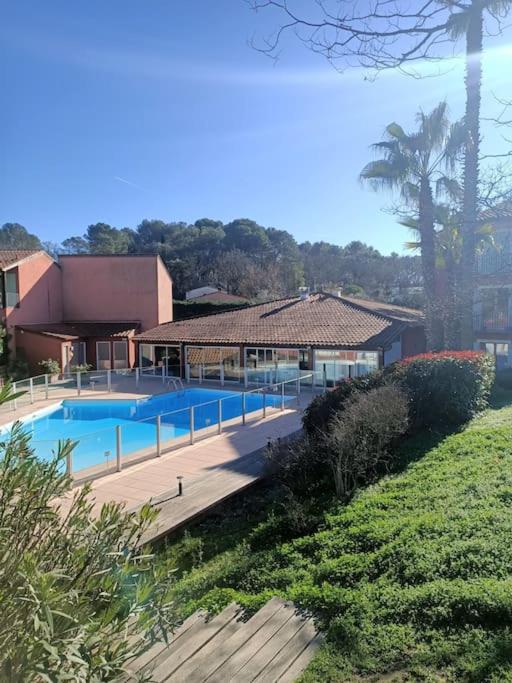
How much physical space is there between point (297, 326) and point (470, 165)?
11.8 m

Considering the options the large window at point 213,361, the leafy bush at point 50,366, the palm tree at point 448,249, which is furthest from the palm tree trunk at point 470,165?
the leafy bush at point 50,366

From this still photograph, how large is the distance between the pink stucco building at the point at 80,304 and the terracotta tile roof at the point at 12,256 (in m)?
0.05

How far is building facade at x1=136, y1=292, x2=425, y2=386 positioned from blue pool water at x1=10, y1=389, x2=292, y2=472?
9.20 feet

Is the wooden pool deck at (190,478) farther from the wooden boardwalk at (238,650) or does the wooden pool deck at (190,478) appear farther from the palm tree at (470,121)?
the palm tree at (470,121)

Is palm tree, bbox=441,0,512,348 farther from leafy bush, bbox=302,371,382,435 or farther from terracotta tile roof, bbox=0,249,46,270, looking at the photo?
terracotta tile roof, bbox=0,249,46,270

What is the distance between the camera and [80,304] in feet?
98.3

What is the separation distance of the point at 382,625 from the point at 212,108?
45.9 ft

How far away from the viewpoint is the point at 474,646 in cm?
341

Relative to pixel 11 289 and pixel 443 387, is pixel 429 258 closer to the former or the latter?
pixel 443 387

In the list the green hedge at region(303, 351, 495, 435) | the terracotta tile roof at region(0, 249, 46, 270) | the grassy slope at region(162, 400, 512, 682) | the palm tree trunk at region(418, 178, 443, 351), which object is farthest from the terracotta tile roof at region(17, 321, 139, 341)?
the grassy slope at region(162, 400, 512, 682)

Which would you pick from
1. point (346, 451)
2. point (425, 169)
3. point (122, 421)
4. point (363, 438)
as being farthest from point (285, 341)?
point (346, 451)

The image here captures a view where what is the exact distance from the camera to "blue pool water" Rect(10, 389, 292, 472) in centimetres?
983

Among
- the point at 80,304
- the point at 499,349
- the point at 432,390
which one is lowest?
the point at 499,349

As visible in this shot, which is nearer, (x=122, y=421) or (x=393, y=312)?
(x=122, y=421)
